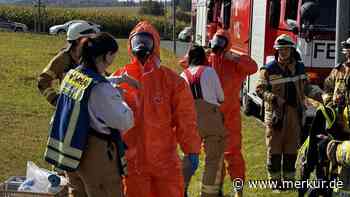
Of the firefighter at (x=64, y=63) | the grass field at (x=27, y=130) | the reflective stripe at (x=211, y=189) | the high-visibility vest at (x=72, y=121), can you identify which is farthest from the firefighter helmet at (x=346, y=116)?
the high-visibility vest at (x=72, y=121)

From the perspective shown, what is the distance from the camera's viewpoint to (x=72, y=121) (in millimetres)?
4031

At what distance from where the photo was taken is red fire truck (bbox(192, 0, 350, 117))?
30.0 feet

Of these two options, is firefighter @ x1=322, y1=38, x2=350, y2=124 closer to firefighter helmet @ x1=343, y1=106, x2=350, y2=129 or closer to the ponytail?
firefighter helmet @ x1=343, y1=106, x2=350, y2=129

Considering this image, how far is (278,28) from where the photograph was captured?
1050 centimetres

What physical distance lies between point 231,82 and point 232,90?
88 millimetres

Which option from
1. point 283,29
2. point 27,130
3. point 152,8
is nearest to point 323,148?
point 283,29

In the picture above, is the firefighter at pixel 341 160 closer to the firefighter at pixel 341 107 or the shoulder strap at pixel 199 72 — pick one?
the firefighter at pixel 341 107

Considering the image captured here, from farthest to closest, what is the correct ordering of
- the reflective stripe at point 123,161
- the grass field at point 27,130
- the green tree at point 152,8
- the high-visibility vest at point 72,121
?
the green tree at point 152,8
the grass field at point 27,130
the reflective stripe at point 123,161
the high-visibility vest at point 72,121

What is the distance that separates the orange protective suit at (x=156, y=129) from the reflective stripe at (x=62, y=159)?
0.63 metres

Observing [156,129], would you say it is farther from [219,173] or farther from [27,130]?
[27,130]

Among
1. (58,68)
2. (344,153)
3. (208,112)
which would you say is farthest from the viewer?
(208,112)

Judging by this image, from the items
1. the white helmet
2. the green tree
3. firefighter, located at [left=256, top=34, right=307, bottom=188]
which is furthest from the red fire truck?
the green tree

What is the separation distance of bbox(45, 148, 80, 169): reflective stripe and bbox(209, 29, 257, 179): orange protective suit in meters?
2.95

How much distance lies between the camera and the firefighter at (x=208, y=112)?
6125 millimetres
